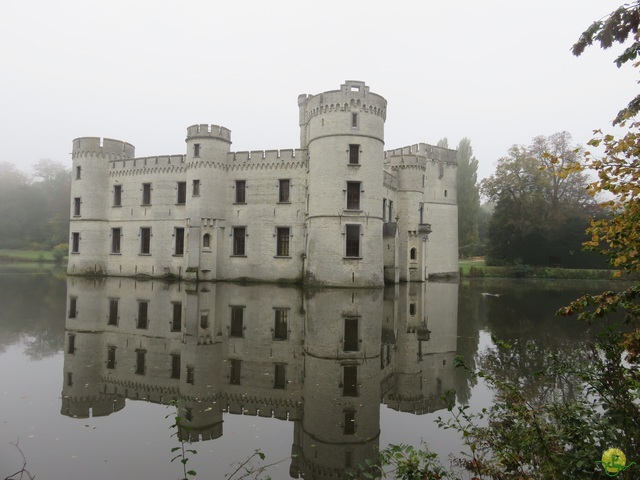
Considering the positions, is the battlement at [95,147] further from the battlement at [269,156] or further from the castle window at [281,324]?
the castle window at [281,324]

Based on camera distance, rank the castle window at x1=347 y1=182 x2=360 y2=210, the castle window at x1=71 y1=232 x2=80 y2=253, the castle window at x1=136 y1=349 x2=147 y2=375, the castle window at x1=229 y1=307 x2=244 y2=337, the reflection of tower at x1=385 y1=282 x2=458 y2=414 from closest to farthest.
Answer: the reflection of tower at x1=385 y1=282 x2=458 y2=414 < the castle window at x1=136 y1=349 x2=147 y2=375 < the castle window at x1=229 y1=307 x2=244 y2=337 < the castle window at x1=347 y1=182 x2=360 y2=210 < the castle window at x1=71 y1=232 x2=80 y2=253

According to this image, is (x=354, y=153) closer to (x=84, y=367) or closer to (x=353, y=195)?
(x=353, y=195)

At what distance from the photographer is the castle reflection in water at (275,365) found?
569 cm

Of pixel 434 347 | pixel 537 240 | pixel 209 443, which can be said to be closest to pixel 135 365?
pixel 209 443

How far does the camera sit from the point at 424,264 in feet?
96.5

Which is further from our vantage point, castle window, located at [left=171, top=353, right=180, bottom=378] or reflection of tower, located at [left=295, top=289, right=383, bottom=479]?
castle window, located at [left=171, top=353, right=180, bottom=378]

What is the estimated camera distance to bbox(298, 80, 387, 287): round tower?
21875 mm

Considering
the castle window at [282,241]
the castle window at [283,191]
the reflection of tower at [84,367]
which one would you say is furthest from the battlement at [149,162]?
the reflection of tower at [84,367]

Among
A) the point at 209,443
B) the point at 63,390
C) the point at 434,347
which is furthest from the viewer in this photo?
the point at 434,347

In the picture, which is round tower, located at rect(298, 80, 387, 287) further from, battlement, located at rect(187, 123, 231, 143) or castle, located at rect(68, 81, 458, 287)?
battlement, located at rect(187, 123, 231, 143)

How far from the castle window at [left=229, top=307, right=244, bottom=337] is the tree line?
4740cm

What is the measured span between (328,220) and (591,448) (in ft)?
63.4

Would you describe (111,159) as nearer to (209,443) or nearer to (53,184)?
(209,443)

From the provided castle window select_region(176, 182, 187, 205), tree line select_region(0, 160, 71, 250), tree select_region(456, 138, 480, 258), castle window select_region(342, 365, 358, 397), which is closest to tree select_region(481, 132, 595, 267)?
tree select_region(456, 138, 480, 258)
